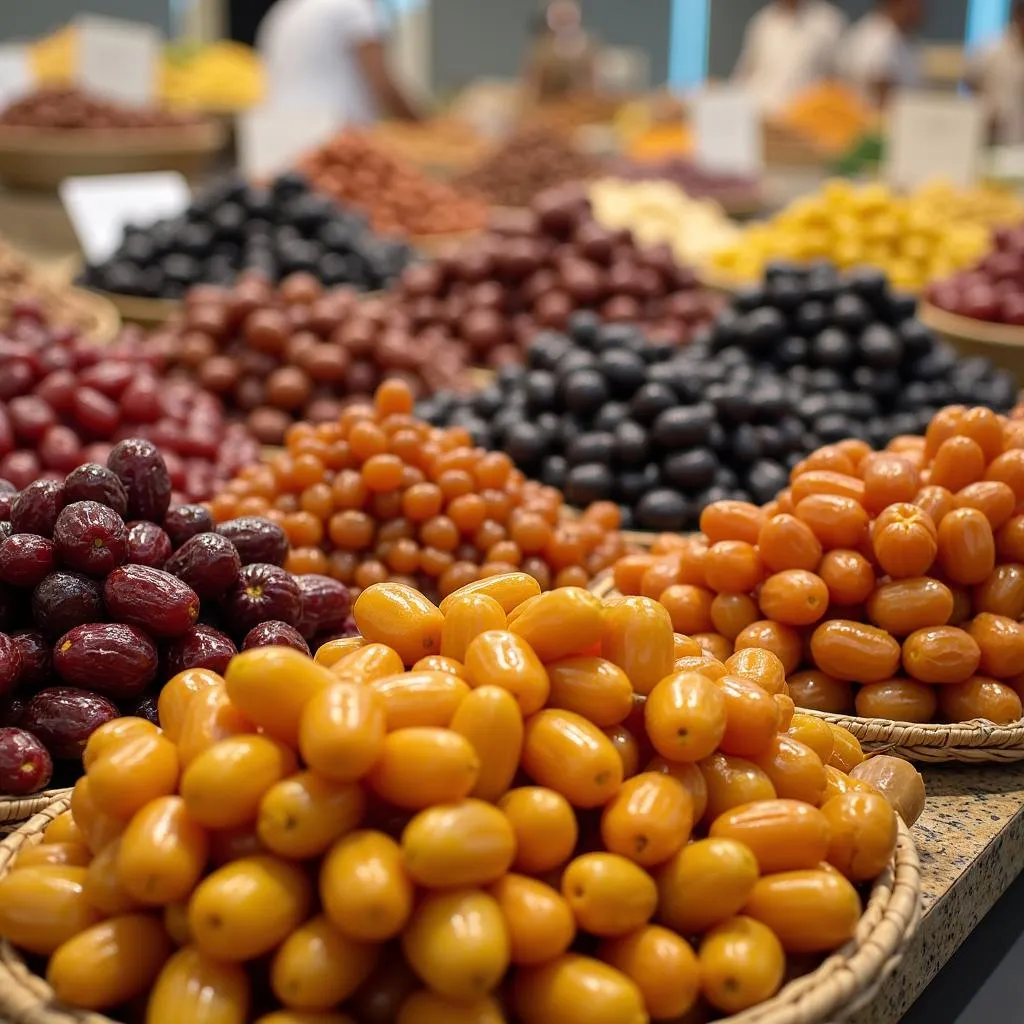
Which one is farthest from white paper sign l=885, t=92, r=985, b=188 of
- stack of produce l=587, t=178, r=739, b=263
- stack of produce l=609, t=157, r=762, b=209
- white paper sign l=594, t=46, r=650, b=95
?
white paper sign l=594, t=46, r=650, b=95

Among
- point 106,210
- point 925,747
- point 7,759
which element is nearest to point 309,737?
point 7,759

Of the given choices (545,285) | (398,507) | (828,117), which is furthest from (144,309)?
(828,117)

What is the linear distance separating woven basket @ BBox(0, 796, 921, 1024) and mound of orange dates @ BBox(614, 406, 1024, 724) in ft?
1.40

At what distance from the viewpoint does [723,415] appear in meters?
2.27

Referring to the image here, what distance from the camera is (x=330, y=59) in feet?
19.4

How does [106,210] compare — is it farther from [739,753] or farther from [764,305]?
[739,753]

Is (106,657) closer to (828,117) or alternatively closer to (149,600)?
(149,600)

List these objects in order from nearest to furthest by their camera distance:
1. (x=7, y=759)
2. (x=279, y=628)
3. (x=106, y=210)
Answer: (x=7, y=759)
(x=279, y=628)
(x=106, y=210)

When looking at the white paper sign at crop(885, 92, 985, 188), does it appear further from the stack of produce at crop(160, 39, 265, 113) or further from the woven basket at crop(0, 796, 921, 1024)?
the woven basket at crop(0, 796, 921, 1024)

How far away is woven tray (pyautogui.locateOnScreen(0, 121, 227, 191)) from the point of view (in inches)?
168

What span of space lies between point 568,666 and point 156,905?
0.39 m

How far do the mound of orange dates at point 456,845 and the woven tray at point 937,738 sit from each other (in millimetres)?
366

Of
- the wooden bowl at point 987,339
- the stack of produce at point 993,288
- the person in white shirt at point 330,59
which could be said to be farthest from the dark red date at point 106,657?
the person in white shirt at point 330,59

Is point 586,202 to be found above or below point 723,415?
above
